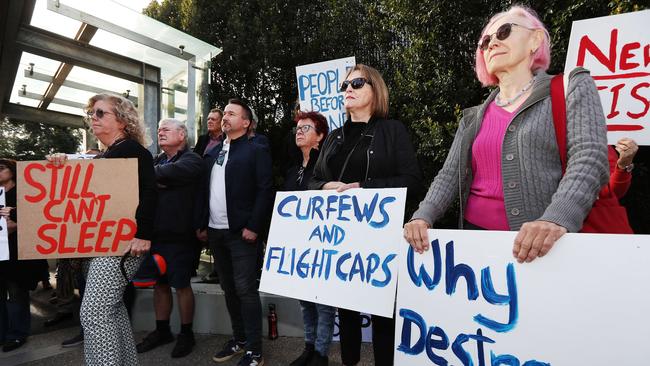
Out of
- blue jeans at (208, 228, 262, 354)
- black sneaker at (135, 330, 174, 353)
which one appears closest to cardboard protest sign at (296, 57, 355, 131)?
blue jeans at (208, 228, 262, 354)

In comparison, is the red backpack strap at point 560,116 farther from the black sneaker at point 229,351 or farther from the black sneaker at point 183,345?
the black sneaker at point 183,345

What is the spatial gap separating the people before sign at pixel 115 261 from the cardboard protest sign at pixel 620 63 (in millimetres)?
2431

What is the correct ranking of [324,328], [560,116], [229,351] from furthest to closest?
1. [229,351]
2. [324,328]
3. [560,116]

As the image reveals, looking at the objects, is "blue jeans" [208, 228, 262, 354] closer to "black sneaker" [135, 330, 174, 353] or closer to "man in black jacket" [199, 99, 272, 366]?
"man in black jacket" [199, 99, 272, 366]

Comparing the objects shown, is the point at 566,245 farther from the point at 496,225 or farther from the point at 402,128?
the point at 402,128

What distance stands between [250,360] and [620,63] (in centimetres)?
299

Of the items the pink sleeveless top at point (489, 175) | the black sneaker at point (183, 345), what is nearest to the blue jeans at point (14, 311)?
the black sneaker at point (183, 345)

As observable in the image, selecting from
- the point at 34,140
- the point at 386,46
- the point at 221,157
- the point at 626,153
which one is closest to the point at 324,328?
the point at 221,157

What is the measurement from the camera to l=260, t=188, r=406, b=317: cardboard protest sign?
1.77 m

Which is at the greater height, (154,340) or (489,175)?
(489,175)

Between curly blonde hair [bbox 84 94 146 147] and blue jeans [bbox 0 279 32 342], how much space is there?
2347mm

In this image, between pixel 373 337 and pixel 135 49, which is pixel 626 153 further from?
pixel 135 49

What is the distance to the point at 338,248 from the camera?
1.94 meters

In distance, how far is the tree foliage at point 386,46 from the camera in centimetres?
341
